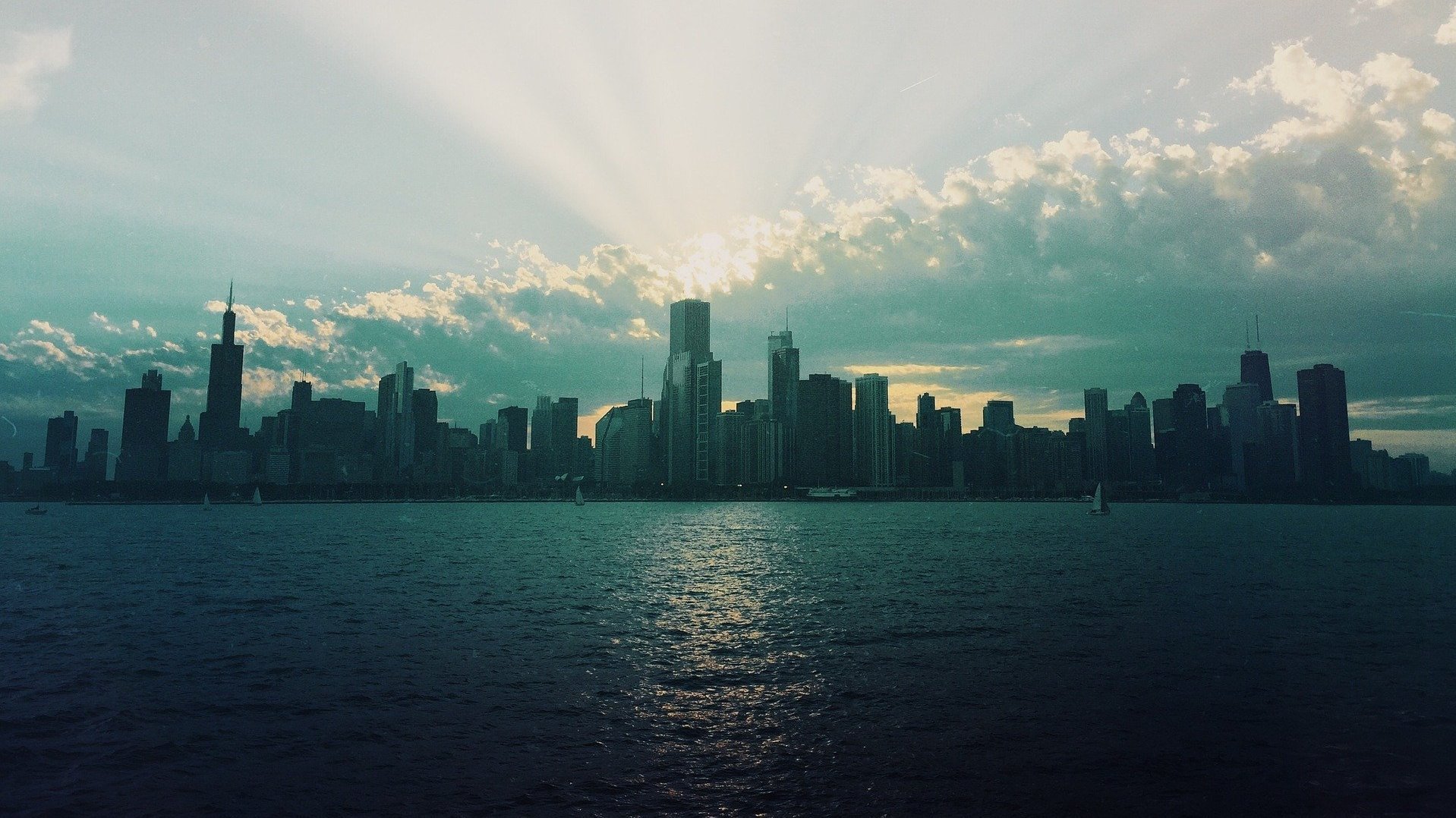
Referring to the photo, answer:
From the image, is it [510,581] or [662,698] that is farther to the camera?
[510,581]

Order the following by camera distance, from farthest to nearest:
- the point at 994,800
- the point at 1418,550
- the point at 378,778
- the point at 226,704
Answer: the point at 1418,550
the point at 226,704
the point at 378,778
the point at 994,800

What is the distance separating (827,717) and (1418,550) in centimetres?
15957

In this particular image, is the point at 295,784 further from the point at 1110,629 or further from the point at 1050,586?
the point at 1050,586

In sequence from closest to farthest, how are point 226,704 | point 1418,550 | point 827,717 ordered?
point 827,717
point 226,704
point 1418,550

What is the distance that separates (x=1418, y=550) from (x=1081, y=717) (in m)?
152

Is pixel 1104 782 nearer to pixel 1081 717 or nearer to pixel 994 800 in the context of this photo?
pixel 994 800

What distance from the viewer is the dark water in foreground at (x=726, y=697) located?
25906mm

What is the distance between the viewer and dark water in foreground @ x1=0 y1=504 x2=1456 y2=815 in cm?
2591

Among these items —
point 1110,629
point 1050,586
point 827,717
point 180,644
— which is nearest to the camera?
point 827,717

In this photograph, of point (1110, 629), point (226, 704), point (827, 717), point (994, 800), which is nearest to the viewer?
point (994, 800)

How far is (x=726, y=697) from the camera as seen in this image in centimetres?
3662

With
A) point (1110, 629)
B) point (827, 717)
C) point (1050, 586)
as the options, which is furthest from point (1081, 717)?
point (1050, 586)

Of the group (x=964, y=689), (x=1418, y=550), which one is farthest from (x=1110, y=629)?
(x=1418, y=550)

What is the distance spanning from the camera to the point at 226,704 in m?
35.8
